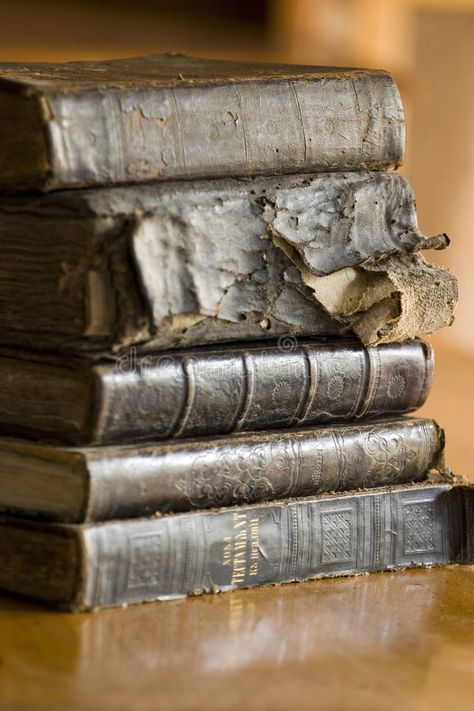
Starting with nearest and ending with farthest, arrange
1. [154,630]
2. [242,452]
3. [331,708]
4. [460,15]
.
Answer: [331,708]
[154,630]
[242,452]
[460,15]

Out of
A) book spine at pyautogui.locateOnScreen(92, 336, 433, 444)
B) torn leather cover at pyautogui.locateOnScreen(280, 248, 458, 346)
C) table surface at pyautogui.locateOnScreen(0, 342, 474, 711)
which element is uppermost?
torn leather cover at pyautogui.locateOnScreen(280, 248, 458, 346)

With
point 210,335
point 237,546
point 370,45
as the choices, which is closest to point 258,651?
point 237,546

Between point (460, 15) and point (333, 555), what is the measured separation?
2669 millimetres

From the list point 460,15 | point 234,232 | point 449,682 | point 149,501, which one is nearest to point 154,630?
point 149,501

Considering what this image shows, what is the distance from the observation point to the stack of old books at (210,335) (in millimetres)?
1132

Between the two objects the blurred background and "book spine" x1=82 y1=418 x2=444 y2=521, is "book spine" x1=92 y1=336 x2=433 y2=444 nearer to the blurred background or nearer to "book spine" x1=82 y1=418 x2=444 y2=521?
"book spine" x1=82 y1=418 x2=444 y2=521

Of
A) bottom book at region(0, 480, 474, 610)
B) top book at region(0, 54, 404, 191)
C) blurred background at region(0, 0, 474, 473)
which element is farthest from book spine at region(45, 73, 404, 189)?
blurred background at region(0, 0, 474, 473)

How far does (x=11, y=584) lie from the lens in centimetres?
117

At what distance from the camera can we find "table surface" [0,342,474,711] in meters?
0.99

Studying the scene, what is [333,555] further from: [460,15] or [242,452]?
[460,15]

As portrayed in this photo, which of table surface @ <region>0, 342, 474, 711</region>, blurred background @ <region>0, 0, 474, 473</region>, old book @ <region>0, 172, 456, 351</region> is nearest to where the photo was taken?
table surface @ <region>0, 342, 474, 711</region>

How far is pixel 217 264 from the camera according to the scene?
1188 millimetres

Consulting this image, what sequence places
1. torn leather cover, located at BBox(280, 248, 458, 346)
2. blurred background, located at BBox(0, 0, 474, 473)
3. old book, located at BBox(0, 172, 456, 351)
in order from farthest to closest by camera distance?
blurred background, located at BBox(0, 0, 474, 473), torn leather cover, located at BBox(280, 248, 458, 346), old book, located at BBox(0, 172, 456, 351)

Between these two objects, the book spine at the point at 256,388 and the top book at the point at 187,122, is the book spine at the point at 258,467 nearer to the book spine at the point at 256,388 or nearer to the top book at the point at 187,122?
the book spine at the point at 256,388
